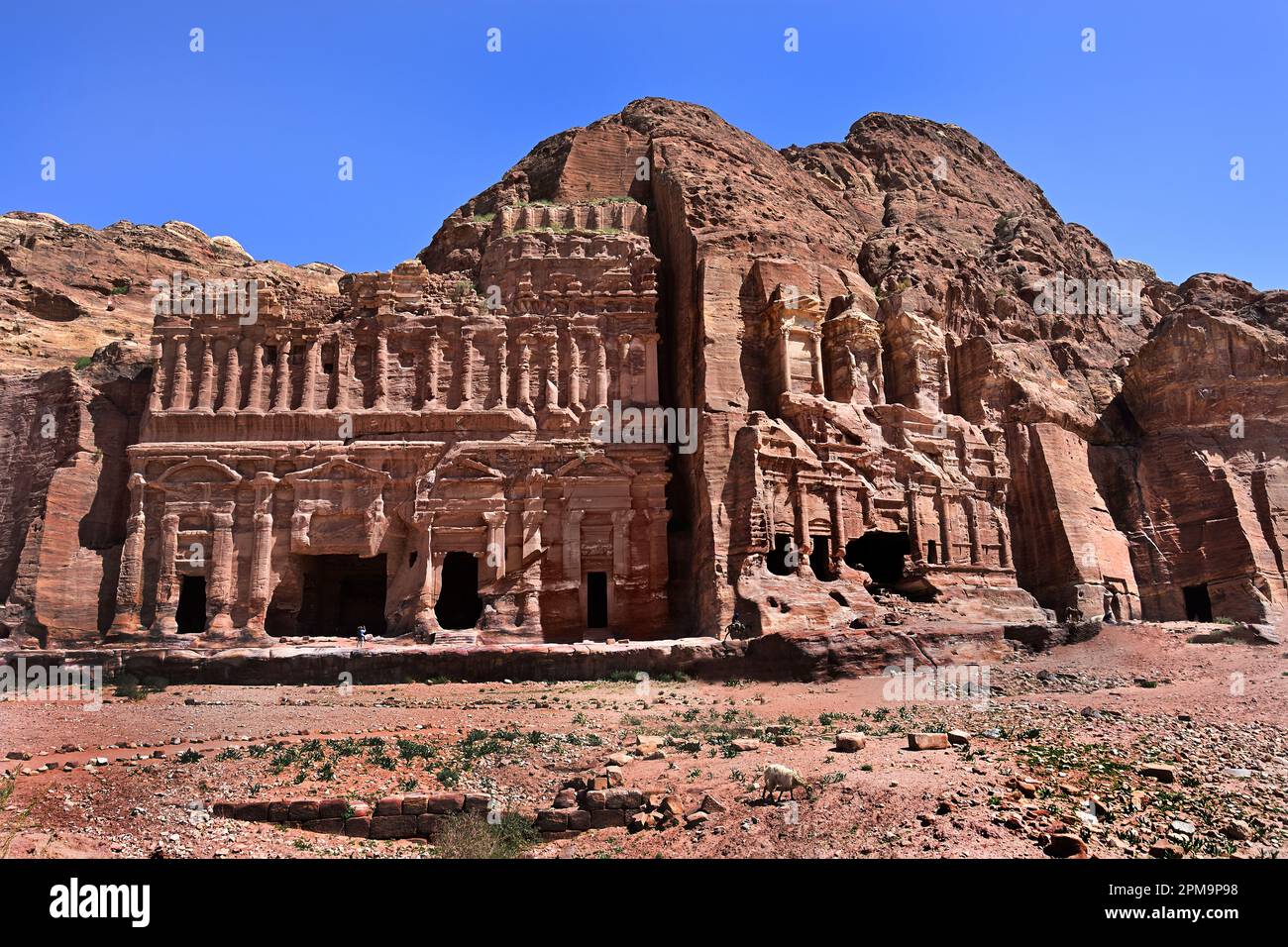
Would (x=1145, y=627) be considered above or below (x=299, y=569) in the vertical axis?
below

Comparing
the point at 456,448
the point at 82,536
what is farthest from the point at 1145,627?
the point at 82,536

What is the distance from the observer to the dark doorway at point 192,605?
3338cm

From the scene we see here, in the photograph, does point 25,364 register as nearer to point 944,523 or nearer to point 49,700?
point 49,700

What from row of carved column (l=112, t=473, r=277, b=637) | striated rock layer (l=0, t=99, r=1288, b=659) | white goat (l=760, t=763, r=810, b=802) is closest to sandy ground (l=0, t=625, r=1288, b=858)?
white goat (l=760, t=763, r=810, b=802)

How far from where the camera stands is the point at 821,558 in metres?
32.2

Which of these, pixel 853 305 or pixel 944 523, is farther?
pixel 853 305

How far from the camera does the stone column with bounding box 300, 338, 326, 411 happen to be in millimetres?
34219

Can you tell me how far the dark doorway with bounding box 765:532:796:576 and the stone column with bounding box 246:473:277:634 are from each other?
16.4 meters

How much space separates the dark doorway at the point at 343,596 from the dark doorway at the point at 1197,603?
29237 mm

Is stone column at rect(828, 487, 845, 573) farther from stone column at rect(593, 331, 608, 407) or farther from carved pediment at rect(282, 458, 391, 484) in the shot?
carved pediment at rect(282, 458, 391, 484)

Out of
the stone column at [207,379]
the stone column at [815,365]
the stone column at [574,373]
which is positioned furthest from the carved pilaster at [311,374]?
the stone column at [815,365]

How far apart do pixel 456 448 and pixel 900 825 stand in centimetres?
2485

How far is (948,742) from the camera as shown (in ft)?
47.9

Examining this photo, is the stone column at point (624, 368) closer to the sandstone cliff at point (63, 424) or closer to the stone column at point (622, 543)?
the stone column at point (622, 543)
